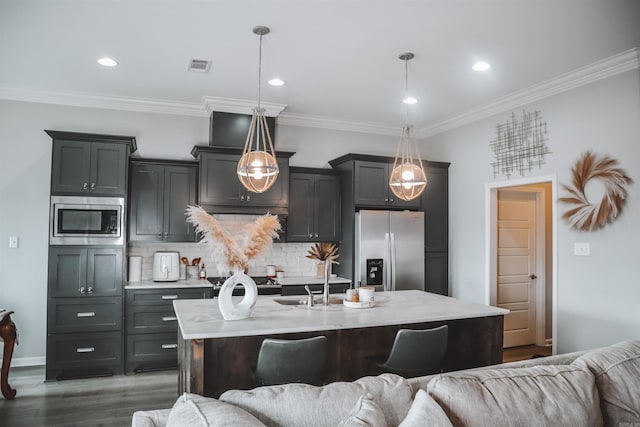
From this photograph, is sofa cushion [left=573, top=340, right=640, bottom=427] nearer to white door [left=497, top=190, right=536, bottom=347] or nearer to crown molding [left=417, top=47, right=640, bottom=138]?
crown molding [left=417, top=47, right=640, bottom=138]

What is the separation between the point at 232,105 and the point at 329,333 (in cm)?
314

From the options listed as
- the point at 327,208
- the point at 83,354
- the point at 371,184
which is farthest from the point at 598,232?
the point at 83,354

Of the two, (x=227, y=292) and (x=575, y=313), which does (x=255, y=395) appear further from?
(x=575, y=313)

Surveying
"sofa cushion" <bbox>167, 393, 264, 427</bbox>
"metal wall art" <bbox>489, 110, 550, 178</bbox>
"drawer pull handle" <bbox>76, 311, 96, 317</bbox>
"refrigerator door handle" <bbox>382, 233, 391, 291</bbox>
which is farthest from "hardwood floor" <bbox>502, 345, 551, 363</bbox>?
"sofa cushion" <bbox>167, 393, 264, 427</bbox>

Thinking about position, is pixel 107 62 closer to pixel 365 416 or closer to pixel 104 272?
pixel 104 272

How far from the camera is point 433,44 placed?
11.8 ft

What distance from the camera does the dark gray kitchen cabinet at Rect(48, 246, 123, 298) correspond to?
4.38 m

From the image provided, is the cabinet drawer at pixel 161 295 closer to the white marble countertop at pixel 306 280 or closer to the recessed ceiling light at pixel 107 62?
the white marble countertop at pixel 306 280

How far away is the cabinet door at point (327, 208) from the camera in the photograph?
5645 mm

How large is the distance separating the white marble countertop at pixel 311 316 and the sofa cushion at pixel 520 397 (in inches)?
45.9

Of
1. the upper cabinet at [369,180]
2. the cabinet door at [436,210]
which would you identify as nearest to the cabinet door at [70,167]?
the upper cabinet at [369,180]

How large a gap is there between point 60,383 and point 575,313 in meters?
4.89

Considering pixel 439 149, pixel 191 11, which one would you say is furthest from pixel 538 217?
pixel 191 11

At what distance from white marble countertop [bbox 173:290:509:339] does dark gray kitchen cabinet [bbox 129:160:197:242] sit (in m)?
1.70
